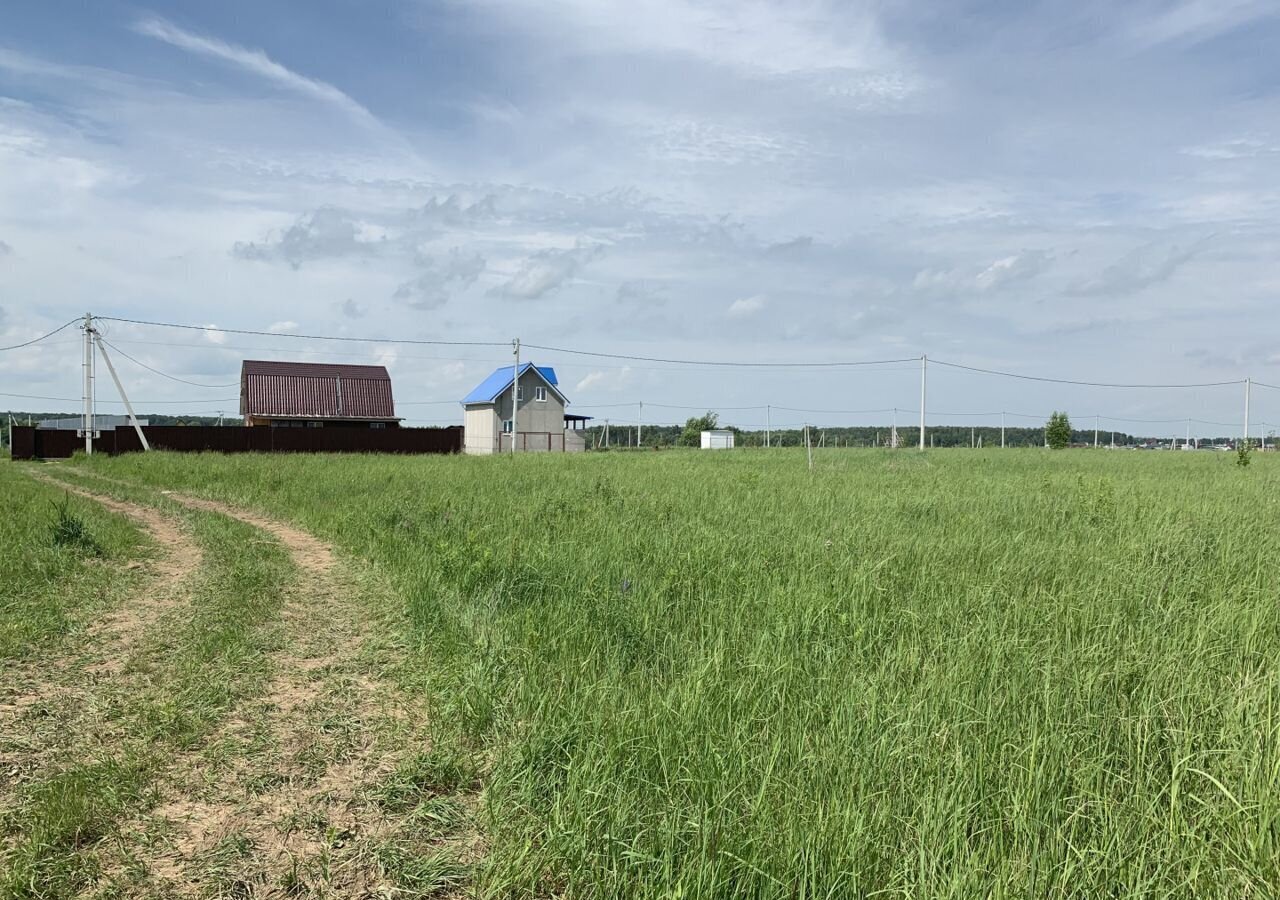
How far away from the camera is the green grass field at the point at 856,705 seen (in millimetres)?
2480

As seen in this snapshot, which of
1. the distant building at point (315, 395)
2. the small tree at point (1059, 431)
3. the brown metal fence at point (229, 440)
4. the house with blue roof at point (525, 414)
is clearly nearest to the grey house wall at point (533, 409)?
the house with blue roof at point (525, 414)

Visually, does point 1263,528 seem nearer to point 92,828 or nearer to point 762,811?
point 762,811

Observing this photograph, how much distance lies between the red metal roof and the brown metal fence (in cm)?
1198

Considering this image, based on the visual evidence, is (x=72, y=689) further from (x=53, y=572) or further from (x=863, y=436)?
(x=863, y=436)

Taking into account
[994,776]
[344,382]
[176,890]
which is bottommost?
[176,890]

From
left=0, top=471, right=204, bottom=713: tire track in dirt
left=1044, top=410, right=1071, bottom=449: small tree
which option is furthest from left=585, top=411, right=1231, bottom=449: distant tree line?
left=0, top=471, right=204, bottom=713: tire track in dirt

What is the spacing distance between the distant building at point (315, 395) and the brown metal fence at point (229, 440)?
9692mm

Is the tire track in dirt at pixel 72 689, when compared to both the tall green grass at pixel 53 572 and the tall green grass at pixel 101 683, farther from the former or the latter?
the tall green grass at pixel 53 572

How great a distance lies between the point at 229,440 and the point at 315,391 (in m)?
14.8

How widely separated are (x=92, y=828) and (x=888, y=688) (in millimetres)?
3351

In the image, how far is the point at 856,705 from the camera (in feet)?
11.1

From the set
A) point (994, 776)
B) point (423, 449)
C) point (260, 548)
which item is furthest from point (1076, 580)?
point (423, 449)

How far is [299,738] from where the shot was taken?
3.79m

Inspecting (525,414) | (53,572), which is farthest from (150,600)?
(525,414)
